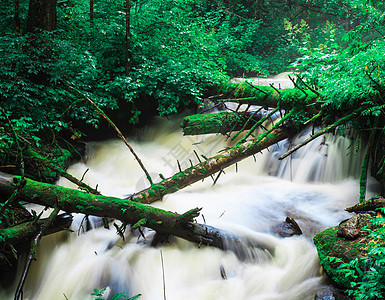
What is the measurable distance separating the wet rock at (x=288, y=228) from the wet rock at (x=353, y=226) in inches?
37.3

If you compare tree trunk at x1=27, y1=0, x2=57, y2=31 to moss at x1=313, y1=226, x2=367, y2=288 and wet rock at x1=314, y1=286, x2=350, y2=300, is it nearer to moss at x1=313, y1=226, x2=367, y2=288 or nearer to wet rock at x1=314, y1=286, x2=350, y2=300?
moss at x1=313, y1=226, x2=367, y2=288

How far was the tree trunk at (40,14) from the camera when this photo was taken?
234 inches

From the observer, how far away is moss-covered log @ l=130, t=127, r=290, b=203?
4.57 meters

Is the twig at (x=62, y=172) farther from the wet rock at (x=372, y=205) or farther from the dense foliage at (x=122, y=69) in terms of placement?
the wet rock at (x=372, y=205)

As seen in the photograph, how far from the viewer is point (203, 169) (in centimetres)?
493

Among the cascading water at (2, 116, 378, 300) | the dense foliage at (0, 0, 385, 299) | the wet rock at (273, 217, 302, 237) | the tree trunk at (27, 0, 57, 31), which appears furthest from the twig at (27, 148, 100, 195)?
the tree trunk at (27, 0, 57, 31)

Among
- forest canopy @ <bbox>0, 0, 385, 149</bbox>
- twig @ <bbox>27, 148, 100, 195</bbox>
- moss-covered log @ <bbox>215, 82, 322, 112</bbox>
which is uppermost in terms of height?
forest canopy @ <bbox>0, 0, 385, 149</bbox>

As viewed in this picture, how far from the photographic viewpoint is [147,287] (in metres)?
3.49

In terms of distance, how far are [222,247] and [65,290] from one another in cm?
193

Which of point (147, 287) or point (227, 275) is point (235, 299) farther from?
point (147, 287)

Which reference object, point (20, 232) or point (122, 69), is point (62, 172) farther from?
point (122, 69)

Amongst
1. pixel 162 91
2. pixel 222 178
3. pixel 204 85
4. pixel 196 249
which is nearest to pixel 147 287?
pixel 196 249

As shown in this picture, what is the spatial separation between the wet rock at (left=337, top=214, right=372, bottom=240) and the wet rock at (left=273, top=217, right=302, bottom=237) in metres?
0.95

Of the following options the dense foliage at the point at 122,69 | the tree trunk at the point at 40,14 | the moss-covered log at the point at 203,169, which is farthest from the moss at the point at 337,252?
the tree trunk at the point at 40,14
